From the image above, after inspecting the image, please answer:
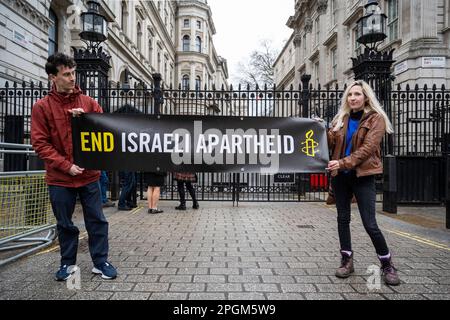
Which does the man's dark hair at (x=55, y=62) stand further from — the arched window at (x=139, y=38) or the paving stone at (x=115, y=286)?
the arched window at (x=139, y=38)

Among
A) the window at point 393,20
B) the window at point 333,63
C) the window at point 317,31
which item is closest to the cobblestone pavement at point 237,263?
the window at point 393,20

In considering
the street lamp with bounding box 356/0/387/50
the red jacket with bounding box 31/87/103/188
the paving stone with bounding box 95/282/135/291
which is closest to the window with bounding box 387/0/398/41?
the street lamp with bounding box 356/0/387/50

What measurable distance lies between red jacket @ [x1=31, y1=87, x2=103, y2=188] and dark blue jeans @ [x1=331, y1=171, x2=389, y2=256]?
8.82 feet

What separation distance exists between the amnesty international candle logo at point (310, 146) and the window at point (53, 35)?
57.5 feet

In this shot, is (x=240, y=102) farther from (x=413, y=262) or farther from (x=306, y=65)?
(x=306, y=65)

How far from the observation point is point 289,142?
4.30 metres

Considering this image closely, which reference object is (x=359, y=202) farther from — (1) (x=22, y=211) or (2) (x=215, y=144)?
(1) (x=22, y=211)

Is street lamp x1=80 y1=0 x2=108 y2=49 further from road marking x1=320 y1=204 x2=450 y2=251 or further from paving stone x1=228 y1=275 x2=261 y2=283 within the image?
road marking x1=320 y1=204 x2=450 y2=251

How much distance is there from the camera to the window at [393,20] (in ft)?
63.7

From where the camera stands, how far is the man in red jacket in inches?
134

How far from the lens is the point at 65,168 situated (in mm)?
3334

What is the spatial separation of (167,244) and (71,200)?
1.93 m

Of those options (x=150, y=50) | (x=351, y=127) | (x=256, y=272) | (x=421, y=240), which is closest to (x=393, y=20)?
(x=421, y=240)
